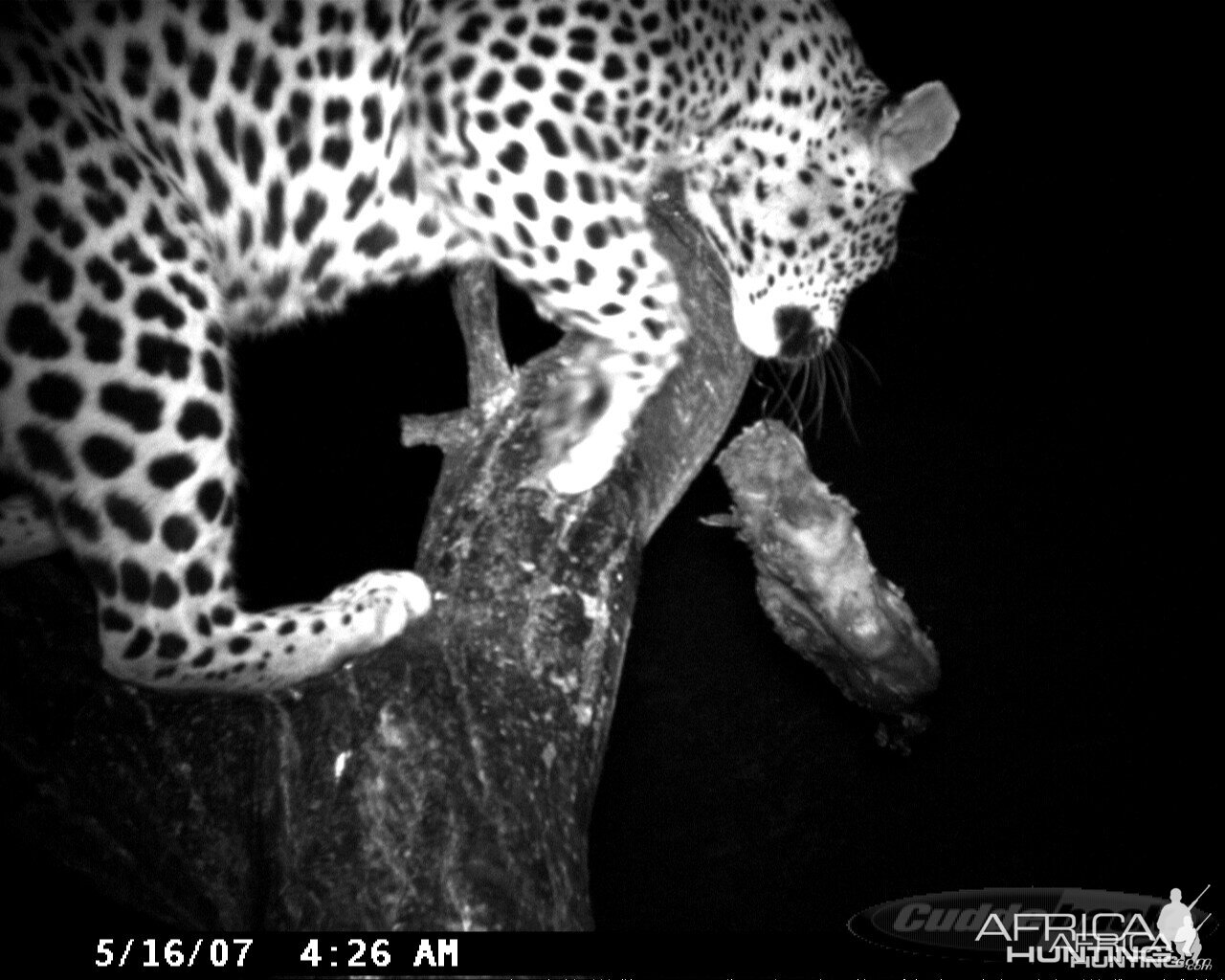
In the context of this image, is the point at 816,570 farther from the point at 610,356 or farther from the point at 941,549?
the point at 941,549

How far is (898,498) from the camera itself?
11.7 ft

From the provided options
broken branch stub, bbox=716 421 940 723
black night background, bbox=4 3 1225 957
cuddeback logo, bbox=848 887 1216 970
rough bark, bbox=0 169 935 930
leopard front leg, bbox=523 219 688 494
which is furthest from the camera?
black night background, bbox=4 3 1225 957

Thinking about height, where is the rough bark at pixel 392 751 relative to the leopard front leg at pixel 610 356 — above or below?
below

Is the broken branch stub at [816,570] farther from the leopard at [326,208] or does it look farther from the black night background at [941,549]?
the black night background at [941,549]

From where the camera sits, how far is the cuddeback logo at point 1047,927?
1981mm

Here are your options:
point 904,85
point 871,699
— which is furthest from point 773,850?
point 904,85

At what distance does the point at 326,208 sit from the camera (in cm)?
217

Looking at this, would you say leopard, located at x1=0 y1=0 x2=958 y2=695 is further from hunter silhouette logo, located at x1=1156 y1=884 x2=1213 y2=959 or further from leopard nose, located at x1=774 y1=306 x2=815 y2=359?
hunter silhouette logo, located at x1=1156 y1=884 x2=1213 y2=959

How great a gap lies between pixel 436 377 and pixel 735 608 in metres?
1.36

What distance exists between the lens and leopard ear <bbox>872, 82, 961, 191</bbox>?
2.53 meters

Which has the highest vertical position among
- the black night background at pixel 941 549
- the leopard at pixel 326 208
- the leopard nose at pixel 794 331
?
the leopard at pixel 326 208

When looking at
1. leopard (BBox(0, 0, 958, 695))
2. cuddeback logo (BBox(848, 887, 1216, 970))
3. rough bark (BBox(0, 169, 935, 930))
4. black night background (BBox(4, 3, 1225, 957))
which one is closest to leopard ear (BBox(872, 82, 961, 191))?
leopard (BBox(0, 0, 958, 695))

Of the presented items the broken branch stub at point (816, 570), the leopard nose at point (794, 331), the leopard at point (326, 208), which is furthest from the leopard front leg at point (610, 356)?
the leopard nose at point (794, 331)

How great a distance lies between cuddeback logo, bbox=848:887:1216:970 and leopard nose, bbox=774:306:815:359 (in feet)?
4.40
